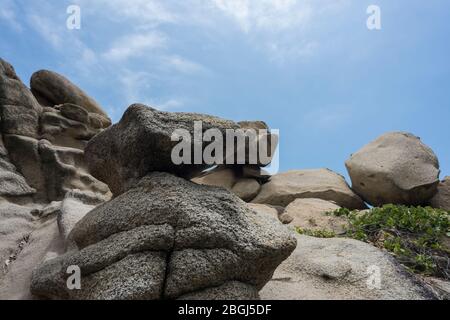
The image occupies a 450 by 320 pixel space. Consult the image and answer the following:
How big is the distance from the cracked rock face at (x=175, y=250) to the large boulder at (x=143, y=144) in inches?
17.1

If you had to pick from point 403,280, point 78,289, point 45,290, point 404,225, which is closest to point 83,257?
point 78,289

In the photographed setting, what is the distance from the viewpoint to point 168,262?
12.5 feet

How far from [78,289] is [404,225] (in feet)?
23.8

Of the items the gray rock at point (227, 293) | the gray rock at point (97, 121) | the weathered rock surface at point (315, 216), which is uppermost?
the gray rock at point (97, 121)

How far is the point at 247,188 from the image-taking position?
13.5m

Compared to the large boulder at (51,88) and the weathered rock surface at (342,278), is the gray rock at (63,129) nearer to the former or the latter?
the large boulder at (51,88)

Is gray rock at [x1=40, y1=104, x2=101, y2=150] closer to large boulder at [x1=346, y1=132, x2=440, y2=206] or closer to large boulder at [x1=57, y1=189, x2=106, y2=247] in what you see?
large boulder at [x1=57, y1=189, x2=106, y2=247]

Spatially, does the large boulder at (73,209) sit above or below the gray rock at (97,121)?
below

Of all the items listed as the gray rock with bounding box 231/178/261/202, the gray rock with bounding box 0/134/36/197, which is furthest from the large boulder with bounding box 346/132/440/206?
the gray rock with bounding box 0/134/36/197

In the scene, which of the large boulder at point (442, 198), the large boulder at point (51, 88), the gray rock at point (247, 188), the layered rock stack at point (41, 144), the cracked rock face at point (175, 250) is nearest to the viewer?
the cracked rock face at point (175, 250)

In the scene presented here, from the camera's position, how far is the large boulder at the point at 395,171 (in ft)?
37.3

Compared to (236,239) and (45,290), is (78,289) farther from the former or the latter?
(236,239)

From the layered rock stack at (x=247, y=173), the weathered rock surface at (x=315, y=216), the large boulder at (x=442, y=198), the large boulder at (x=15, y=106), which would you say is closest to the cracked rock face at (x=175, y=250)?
the weathered rock surface at (x=315, y=216)

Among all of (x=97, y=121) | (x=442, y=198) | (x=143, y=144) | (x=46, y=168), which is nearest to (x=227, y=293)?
(x=143, y=144)
